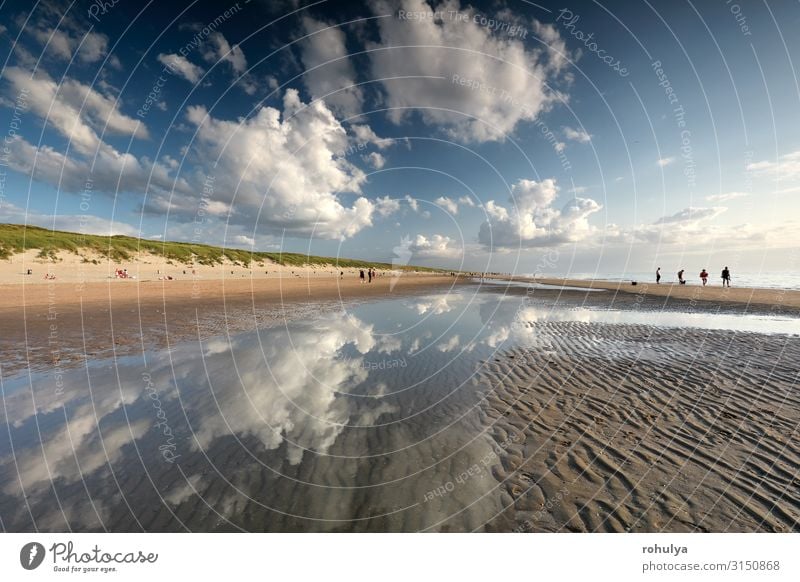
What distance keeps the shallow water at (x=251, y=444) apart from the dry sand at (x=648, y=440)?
0.86 metres

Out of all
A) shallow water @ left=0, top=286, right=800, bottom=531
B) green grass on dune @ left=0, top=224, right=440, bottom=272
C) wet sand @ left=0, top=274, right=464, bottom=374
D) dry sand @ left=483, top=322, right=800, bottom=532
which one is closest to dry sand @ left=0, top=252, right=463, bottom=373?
wet sand @ left=0, top=274, right=464, bottom=374

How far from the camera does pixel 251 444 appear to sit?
6652 mm

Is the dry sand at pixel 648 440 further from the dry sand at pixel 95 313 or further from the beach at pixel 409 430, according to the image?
the dry sand at pixel 95 313

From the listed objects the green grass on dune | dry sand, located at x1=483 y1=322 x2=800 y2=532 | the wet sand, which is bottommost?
the wet sand

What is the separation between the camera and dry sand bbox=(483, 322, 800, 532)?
490 centimetres

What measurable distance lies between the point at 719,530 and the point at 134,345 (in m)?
19.3

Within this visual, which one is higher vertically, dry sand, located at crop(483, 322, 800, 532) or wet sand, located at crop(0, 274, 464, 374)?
dry sand, located at crop(483, 322, 800, 532)

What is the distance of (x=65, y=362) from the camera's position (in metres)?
11.7

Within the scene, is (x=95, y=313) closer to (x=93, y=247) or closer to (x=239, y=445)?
(x=239, y=445)

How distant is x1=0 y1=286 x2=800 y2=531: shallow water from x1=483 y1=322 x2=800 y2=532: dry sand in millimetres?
865

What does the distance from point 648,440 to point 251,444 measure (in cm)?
866

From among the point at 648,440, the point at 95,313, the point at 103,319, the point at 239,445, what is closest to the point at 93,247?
the point at 95,313

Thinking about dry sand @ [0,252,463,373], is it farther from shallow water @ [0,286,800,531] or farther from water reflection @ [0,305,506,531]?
water reflection @ [0,305,506,531]
